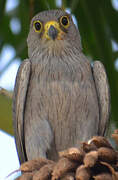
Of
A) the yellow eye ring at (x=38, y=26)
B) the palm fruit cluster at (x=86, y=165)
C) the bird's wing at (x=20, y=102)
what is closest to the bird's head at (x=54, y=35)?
the yellow eye ring at (x=38, y=26)

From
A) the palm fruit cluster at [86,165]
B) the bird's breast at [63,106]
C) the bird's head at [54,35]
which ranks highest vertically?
the bird's head at [54,35]

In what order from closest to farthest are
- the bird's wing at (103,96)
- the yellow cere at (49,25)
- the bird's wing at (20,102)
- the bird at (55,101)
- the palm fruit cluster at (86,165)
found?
the palm fruit cluster at (86,165)
the bird at (55,101)
the bird's wing at (20,102)
the bird's wing at (103,96)
the yellow cere at (49,25)

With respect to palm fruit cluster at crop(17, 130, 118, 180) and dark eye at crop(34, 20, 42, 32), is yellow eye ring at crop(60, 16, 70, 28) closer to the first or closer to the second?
dark eye at crop(34, 20, 42, 32)

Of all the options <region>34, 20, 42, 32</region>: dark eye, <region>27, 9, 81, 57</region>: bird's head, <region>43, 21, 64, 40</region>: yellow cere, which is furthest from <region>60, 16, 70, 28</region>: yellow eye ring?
<region>34, 20, 42, 32</region>: dark eye

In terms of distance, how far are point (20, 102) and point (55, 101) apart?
1.31 feet

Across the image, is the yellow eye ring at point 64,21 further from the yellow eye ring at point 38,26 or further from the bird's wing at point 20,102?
the bird's wing at point 20,102

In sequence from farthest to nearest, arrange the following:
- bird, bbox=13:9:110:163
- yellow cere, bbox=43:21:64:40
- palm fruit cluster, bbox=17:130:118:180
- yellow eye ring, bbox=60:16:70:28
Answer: yellow eye ring, bbox=60:16:70:28 < yellow cere, bbox=43:21:64:40 < bird, bbox=13:9:110:163 < palm fruit cluster, bbox=17:130:118:180

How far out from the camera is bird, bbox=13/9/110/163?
13.8 feet

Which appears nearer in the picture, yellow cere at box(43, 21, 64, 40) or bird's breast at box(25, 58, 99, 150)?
bird's breast at box(25, 58, 99, 150)

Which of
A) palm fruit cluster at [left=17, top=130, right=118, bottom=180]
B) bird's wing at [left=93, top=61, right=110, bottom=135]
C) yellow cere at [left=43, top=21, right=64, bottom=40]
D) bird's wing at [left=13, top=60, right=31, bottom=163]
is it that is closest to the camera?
palm fruit cluster at [left=17, top=130, right=118, bottom=180]

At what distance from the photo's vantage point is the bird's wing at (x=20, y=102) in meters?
4.33

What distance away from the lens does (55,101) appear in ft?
13.7

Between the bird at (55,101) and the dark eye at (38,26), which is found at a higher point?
the dark eye at (38,26)

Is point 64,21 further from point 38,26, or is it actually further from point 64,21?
point 38,26
